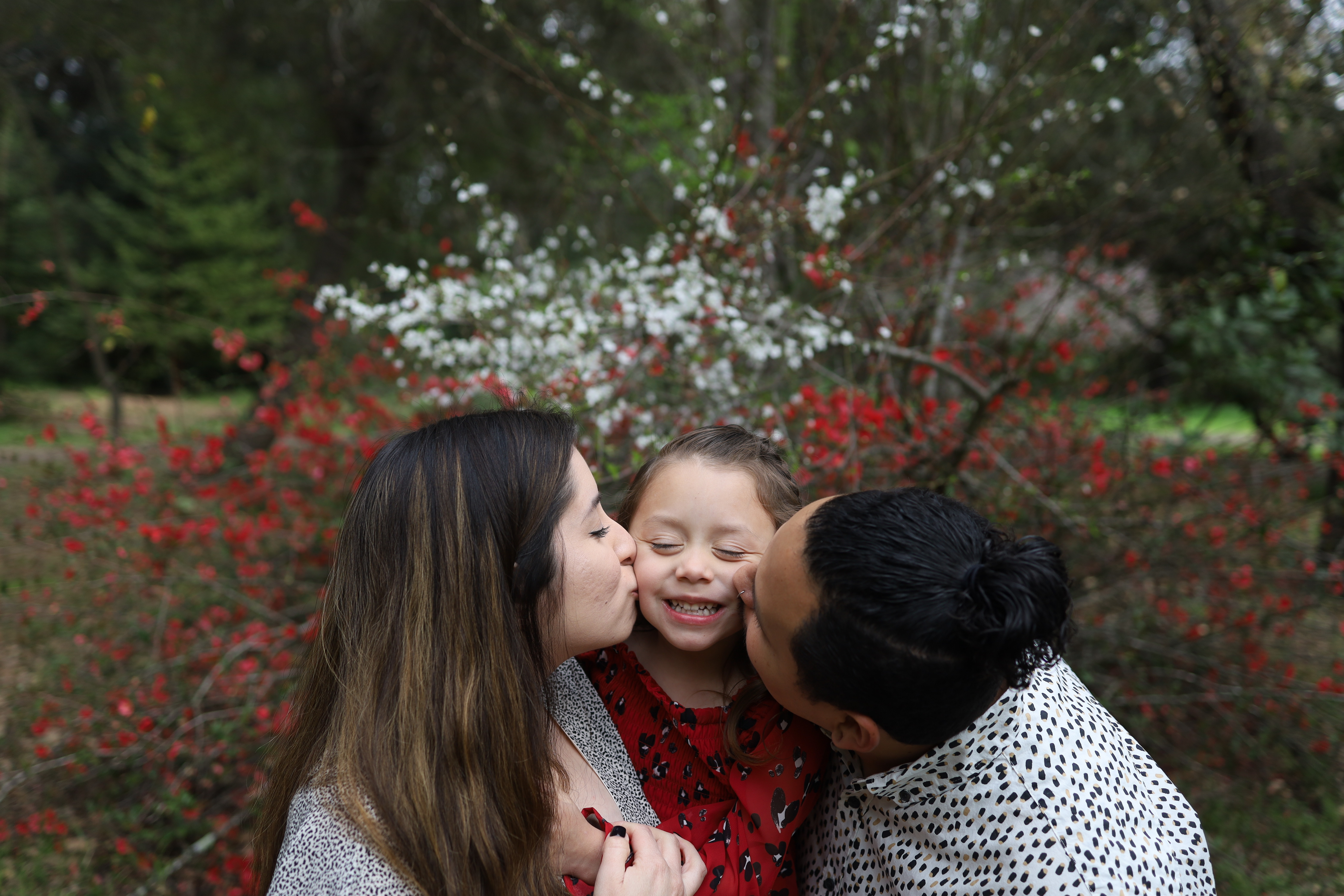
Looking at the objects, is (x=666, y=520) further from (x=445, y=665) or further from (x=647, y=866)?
(x=647, y=866)

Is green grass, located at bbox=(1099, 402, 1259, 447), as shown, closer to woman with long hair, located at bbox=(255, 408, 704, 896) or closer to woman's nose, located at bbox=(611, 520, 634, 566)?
woman's nose, located at bbox=(611, 520, 634, 566)

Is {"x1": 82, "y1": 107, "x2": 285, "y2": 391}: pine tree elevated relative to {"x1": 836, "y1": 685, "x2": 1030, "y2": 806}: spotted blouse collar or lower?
elevated

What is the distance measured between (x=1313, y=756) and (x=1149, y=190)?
3.61 m

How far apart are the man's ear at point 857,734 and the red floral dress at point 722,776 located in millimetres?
192

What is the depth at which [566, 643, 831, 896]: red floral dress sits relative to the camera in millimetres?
1368

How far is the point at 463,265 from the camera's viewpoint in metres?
3.41

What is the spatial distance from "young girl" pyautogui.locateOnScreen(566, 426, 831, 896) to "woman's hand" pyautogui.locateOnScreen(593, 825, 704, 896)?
53 millimetres

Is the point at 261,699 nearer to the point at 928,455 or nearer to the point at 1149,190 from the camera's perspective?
the point at 928,455

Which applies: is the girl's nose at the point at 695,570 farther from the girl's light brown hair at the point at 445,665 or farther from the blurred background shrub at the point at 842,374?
the blurred background shrub at the point at 842,374

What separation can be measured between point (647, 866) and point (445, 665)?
43 centimetres

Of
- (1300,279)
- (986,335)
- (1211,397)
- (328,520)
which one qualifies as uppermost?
(1300,279)

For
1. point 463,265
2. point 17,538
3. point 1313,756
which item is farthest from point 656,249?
point 1313,756

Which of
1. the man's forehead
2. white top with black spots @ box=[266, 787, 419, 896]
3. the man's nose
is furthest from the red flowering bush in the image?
white top with black spots @ box=[266, 787, 419, 896]

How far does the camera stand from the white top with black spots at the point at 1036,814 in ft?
3.48
